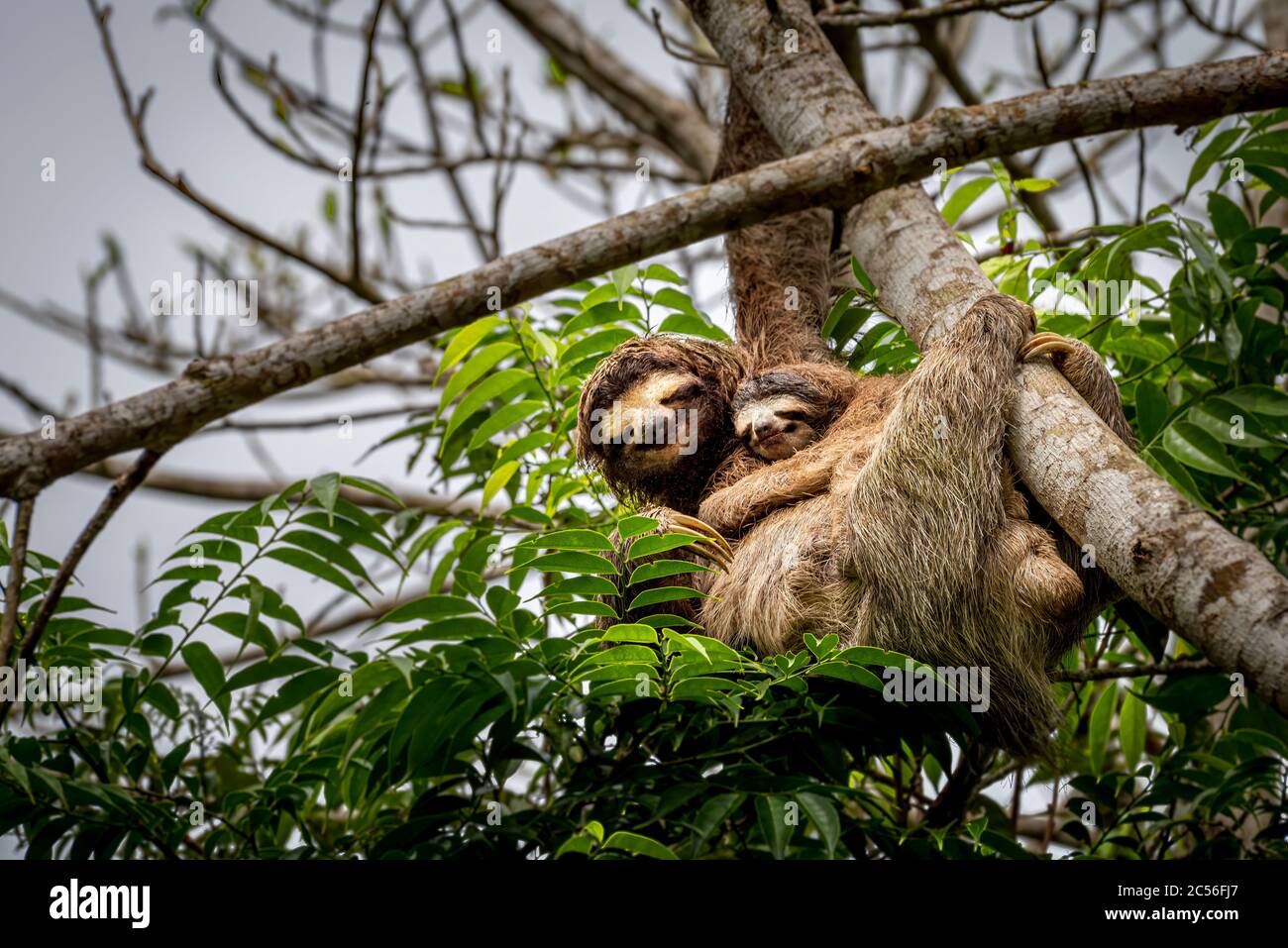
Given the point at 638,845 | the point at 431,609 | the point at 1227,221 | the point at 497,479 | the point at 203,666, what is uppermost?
the point at 1227,221

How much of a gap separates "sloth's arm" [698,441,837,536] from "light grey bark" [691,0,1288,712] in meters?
0.60

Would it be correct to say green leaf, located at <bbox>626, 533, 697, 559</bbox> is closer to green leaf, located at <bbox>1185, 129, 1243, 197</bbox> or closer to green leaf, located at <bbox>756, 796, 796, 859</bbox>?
green leaf, located at <bbox>756, 796, 796, 859</bbox>

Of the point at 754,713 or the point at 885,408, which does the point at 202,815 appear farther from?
the point at 885,408

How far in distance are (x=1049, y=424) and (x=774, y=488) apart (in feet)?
3.74

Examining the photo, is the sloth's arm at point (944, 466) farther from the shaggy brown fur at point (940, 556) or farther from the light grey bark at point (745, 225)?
the light grey bark at point (745, 225)

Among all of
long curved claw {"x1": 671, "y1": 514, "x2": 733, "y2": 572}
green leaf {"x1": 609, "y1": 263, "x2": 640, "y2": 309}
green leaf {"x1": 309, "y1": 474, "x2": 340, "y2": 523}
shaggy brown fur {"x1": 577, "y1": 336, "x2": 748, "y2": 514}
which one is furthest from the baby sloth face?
green leaf {"x1": 309, "y1": 474, "x2": 340, "y2": 523}

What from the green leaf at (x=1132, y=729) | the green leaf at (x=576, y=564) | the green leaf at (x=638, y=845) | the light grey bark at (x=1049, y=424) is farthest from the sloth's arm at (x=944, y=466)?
the green leaf at (x=1132, y=729)

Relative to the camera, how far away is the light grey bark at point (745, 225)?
156 inches

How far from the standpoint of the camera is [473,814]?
4281 mm

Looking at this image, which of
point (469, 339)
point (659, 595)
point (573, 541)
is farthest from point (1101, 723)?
point (469, 339)

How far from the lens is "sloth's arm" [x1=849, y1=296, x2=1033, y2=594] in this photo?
151 inches

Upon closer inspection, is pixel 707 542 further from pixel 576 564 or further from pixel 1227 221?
pixel 1227 221

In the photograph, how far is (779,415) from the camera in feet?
15.0
